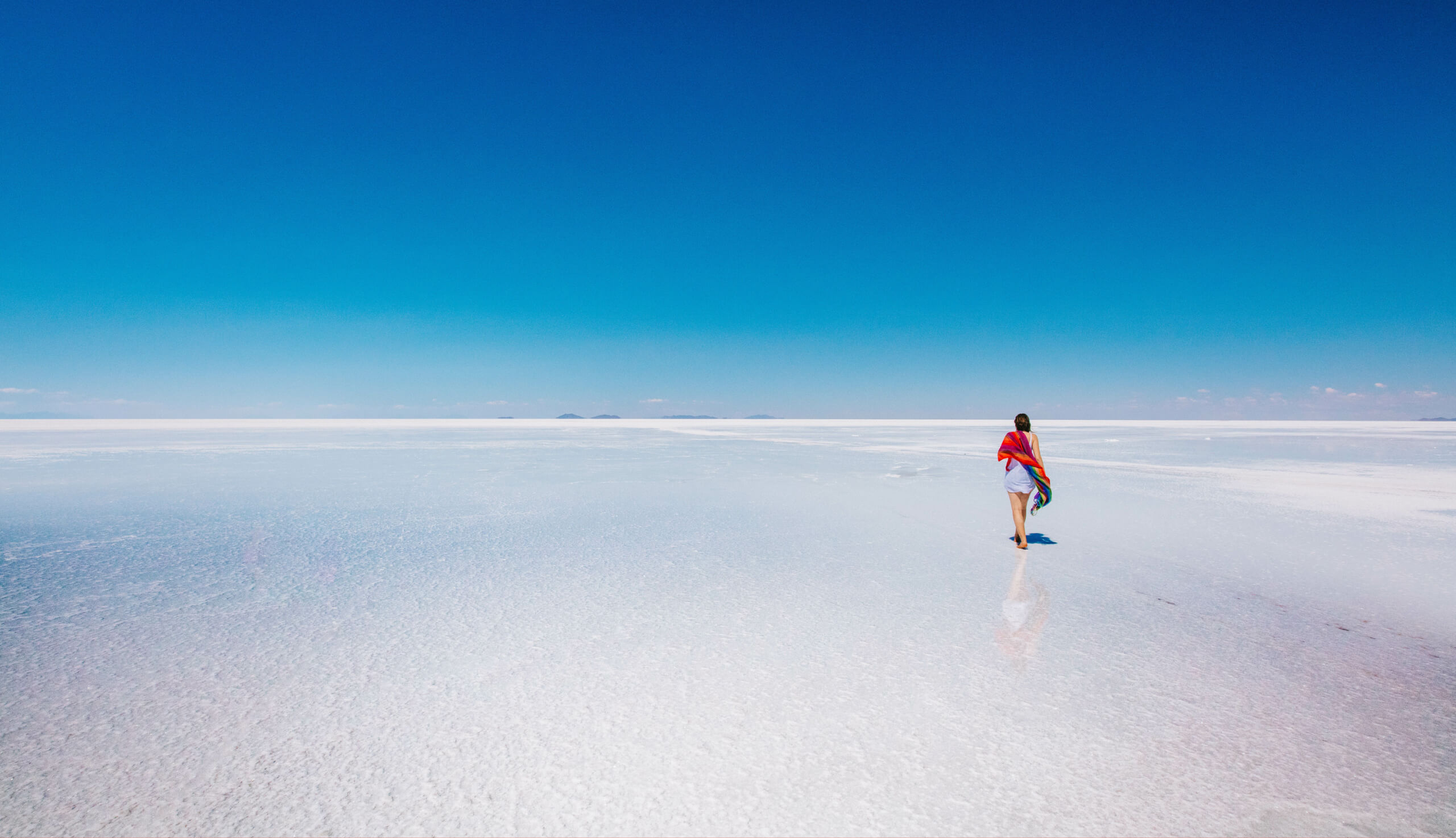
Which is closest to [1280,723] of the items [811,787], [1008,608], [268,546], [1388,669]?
[1388,669]

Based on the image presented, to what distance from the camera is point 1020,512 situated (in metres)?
6.45

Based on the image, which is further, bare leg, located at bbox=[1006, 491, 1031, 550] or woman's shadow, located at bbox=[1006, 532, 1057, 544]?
woman's shadow, located at bbox=[1006, 532, 1057, 544]

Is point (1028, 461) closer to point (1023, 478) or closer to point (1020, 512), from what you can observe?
point (1023, 478)

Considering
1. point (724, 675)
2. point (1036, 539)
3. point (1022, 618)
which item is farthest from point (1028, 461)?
point (724, 675)

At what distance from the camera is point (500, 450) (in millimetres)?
21609

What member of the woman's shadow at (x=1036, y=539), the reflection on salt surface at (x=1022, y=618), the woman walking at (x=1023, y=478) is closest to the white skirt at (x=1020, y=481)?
the woman walking at (x=1023, y=478)

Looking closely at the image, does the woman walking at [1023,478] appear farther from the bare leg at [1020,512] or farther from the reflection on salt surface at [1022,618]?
the reflection on salt surface at [1022,618]

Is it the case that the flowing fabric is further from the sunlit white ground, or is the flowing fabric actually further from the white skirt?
the sunlit white ground

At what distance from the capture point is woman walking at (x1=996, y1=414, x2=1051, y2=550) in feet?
20.9

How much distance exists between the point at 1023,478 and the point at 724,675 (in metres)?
4.27

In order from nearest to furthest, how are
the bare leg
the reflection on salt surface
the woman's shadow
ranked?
the reflection on salt surface, the bare leg, the woman's shadow

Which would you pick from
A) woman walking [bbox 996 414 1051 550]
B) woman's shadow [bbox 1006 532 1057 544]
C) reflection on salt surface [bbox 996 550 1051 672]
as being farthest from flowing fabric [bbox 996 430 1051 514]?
reflection on salt surface [bbox 996 550 1051 672]

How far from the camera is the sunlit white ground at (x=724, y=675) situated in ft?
7.43

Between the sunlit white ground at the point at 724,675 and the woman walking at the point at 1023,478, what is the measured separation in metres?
0.35
